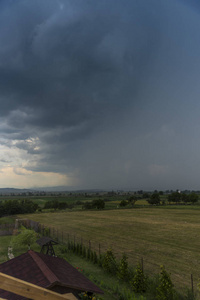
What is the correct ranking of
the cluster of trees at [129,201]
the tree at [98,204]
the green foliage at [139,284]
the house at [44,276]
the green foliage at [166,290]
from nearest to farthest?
1. the house at [44,276]
2. the green foliage at [166,290]
3. the green foliage at [139,284]
4. the tree at [98,204]
5. the cluster of trees at [129,201]

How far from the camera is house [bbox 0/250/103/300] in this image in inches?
237

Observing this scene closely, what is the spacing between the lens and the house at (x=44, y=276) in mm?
6020

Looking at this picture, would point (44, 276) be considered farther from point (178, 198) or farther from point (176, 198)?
point (178, 198)

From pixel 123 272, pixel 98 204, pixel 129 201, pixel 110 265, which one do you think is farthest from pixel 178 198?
pixel 123 272

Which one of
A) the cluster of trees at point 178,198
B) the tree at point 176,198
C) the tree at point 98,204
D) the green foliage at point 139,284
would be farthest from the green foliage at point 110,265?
the tree at point 176,198

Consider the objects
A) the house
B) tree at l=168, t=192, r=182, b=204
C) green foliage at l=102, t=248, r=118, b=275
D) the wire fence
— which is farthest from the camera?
tree at l=168, t=192, r=182, b=204

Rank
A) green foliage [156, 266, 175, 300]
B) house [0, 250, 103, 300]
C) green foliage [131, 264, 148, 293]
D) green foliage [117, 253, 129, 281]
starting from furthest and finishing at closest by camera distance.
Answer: green foliage [117, 253, 129, 281]
green foliage [131, 264, 148, 293]
green foliage [156, 266, 175, 300]
house [0, 250, 103, 300]

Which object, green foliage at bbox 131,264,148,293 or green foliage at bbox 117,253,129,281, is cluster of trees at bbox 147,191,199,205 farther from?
green foliage at bbox 131,264,148,293

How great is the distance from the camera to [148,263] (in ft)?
57.3

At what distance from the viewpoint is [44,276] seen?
6508 mm

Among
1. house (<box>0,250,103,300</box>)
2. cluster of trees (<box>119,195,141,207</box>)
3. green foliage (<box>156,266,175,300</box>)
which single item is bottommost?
cluster of trees (<box>119,195,141,207</box>)

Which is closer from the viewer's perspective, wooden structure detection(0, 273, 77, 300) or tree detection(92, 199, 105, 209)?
wooden structure detection(0, 273, 77, 300)

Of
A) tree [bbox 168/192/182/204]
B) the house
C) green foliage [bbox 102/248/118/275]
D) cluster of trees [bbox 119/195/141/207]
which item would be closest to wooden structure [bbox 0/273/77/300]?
the house

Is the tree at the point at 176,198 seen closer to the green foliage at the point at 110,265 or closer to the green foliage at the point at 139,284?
the green foliage at the point at 110,265
